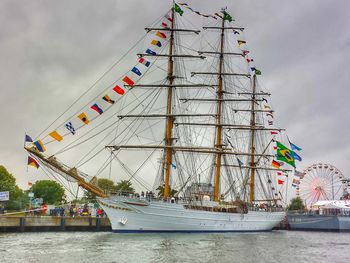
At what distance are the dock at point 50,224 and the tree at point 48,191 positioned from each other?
214 ft

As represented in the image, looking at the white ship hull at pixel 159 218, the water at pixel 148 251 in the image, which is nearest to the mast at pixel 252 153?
the white ship hull at pixel 159 218

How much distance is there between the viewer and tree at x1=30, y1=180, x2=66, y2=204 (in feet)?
407

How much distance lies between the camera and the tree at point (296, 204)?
136 meters

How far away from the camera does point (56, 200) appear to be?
124m

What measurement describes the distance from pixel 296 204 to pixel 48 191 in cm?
6347

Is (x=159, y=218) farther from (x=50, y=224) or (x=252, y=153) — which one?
(x=252, y=153)

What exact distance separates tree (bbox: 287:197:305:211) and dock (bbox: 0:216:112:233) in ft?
276

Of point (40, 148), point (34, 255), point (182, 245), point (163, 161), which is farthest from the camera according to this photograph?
point (163, 161)

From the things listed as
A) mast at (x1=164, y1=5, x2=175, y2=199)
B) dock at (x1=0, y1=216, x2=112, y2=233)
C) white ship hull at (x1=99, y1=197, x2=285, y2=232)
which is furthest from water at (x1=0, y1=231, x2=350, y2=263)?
mast at (x1=164, y1=5, x2=175, y2=199)

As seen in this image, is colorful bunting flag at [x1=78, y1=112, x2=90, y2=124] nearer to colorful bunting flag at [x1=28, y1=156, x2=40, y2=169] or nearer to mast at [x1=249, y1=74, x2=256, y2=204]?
colorful bunting flag at [x1=28, y1=156, x2=40, y2=169]

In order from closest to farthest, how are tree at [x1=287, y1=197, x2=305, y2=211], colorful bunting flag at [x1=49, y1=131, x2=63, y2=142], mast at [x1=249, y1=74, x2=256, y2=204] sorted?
colorful bunting flag at [x1=49, y1=131, x2=63, y2=142] → mast at [x1=249, y1=74, x2=256, y2=204] → tree at [x1=287, y1=197, x2=305, y2=211]

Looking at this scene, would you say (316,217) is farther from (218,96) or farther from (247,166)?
(218,96)

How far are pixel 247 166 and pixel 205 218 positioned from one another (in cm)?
1992

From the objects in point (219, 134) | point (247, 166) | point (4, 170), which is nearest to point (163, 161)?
point (219, 134)
